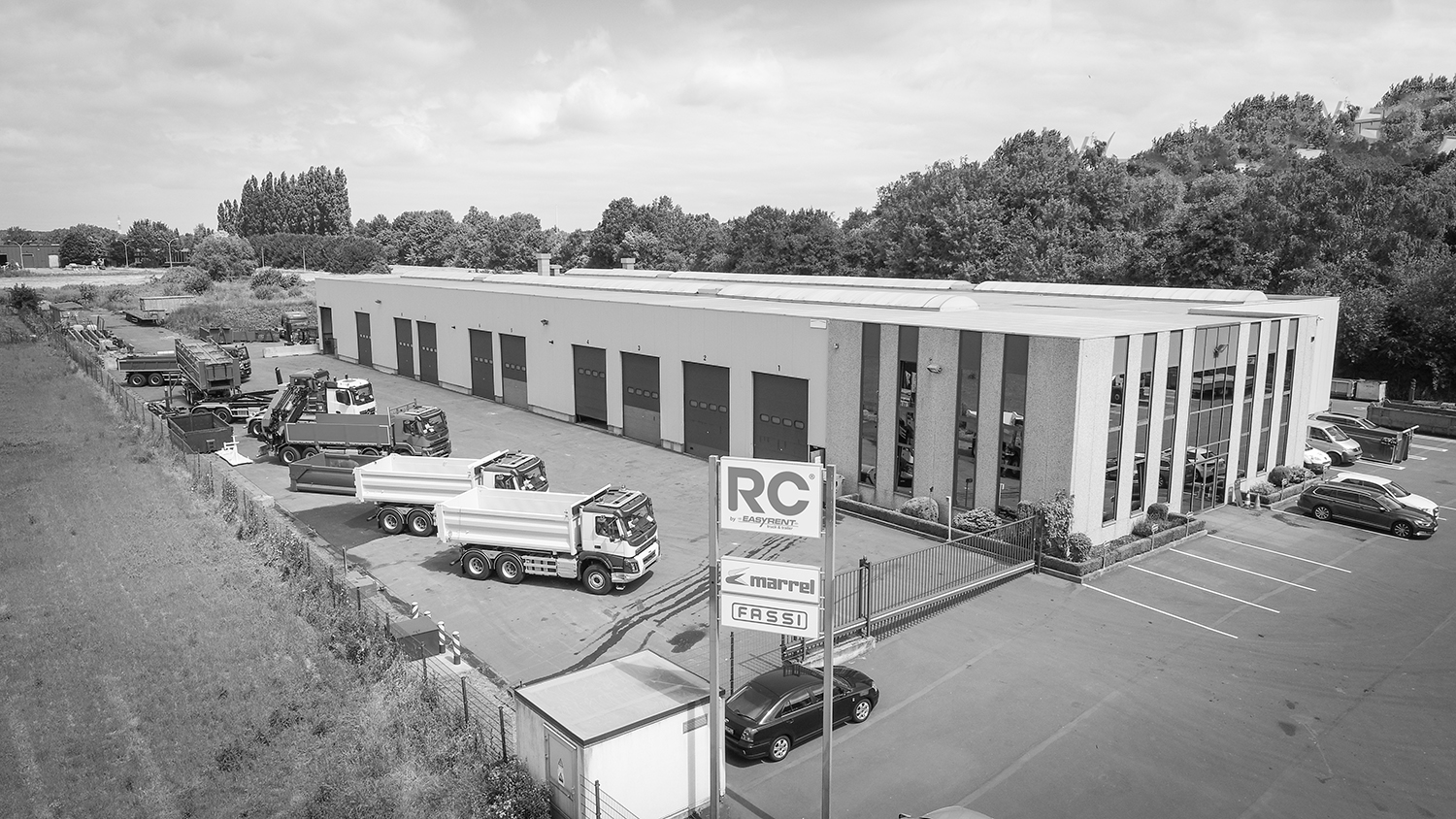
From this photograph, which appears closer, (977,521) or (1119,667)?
(1119,667)

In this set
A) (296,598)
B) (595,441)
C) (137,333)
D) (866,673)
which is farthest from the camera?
(137,333)

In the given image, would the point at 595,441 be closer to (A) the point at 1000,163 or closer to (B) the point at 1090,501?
(B) the point at 1090,501

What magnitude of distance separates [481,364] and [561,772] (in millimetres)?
39099

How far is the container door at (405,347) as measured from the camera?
5569 centimetres

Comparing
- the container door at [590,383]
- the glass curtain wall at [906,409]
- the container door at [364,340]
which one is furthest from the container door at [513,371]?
the glass curtain wall at [906,409]

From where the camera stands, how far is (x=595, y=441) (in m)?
38.5

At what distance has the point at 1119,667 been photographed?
17.9m

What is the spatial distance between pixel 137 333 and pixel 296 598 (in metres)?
72.9

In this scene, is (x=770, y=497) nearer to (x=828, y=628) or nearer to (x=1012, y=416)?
(x=828, y=628)

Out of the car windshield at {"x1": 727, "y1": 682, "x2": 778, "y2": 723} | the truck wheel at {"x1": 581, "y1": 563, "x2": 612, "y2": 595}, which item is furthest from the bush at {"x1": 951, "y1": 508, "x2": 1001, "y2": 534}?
the car windshield at {"x1": 727, "y1": 682, "x2": 778, "y2": 723}

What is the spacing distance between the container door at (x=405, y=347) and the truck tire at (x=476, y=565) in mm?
36271

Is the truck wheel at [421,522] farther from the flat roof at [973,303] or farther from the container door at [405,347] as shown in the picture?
the container door at [405,347]

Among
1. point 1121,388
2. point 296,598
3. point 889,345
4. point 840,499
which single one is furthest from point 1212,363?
point 296,598

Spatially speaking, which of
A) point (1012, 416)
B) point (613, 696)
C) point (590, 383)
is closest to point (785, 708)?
point (613, 696)
